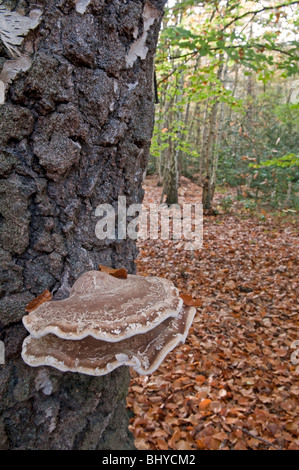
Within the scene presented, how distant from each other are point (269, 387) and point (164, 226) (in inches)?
282

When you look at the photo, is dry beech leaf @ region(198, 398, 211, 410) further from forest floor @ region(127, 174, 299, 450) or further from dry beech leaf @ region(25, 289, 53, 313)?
dry beech leaf @ region(25, 289, 53, 313)

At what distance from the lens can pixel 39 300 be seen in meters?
1.30

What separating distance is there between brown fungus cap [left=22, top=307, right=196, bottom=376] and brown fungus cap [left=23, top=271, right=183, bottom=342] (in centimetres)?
14

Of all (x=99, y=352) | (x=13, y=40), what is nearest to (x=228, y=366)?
(x=99, y=352)

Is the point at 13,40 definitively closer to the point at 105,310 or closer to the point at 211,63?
the point at 105,310

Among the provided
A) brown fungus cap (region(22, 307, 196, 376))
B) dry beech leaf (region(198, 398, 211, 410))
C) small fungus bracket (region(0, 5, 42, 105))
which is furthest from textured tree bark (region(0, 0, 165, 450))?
dry beech leaf (region(198, 398, 211, 410))

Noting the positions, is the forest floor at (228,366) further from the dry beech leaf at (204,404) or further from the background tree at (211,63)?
the background tree at (211,63)

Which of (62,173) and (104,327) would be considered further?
(62,173)

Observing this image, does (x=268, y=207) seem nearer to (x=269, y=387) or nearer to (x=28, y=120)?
(x=269, y=387)

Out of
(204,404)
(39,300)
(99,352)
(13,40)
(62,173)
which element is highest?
(13,40)

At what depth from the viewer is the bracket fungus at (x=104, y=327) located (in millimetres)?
1064

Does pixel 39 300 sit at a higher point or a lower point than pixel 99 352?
higher

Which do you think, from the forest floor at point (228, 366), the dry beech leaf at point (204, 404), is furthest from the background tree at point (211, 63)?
the dry beech leaf at point (204, 404)

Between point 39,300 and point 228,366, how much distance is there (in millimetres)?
3370
